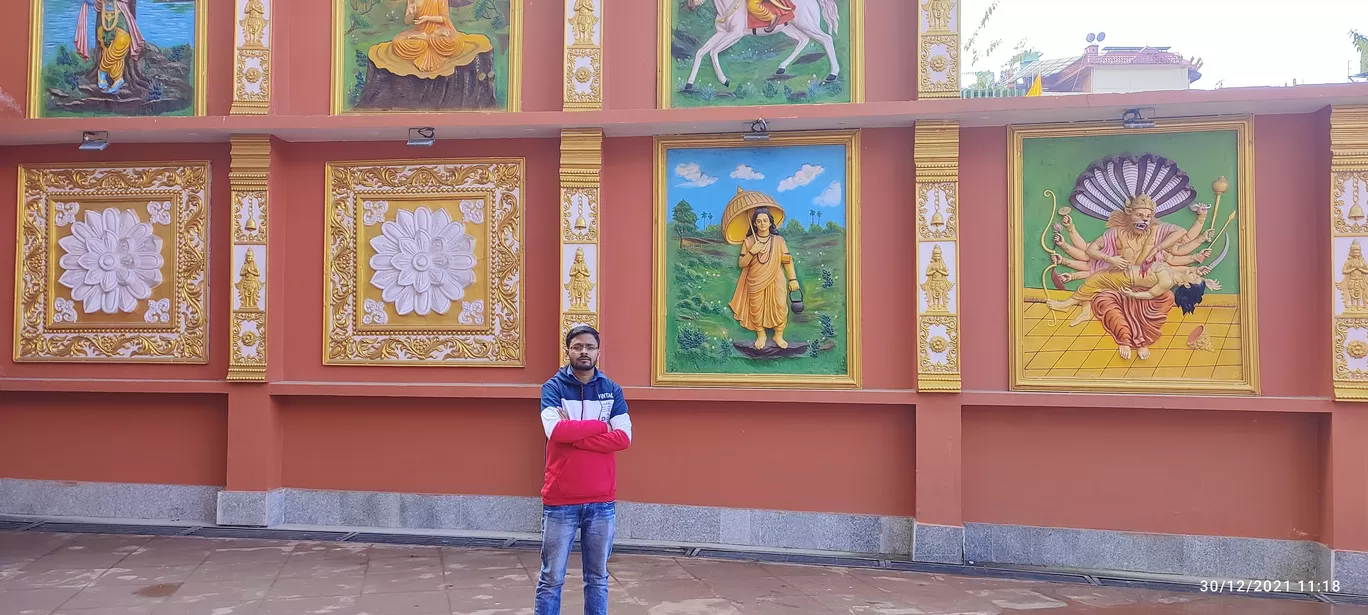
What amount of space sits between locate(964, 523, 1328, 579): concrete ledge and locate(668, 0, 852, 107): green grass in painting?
3.93 meters

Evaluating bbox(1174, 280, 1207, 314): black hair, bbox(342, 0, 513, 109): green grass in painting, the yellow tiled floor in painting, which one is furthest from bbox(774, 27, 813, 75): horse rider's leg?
bbox(1174, 280, 1207, 314): black hair

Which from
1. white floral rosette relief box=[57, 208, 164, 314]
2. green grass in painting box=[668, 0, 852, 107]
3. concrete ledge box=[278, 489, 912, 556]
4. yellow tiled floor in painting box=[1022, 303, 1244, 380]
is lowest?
concrete ledge box=[278, 489, 912, 556]

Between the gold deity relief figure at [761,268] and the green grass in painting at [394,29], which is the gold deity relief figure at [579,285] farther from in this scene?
the green grass in painting at [394,29]

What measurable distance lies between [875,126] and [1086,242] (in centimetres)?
196

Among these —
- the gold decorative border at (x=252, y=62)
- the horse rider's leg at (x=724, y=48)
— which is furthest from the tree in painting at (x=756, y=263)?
the gold decorative border at (x=252, y=62)

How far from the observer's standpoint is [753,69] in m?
8.13

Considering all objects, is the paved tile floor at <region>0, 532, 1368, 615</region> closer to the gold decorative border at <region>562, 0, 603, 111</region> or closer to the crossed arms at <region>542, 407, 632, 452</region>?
the crossed arms at <region>542, 407, 632, 452</region>

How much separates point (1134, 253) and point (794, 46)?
329 centimetres

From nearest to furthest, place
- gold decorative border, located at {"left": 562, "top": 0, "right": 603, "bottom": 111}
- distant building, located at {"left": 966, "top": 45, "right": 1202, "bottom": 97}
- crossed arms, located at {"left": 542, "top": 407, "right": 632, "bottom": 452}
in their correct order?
crossed arms, located at {"left": 542, "top": 407, "right": 632, "bottom": 452}, gold decorative border, located at {"left": 562, "top": 0, "right": 603, "bottom": 111}, distant building, located at {"left": 966, "top": 45, "right": 1202, "bottom": 97}

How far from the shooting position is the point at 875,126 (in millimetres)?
7895

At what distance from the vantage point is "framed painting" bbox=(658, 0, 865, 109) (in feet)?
26.3

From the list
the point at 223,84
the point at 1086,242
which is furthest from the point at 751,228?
the point at 223,84

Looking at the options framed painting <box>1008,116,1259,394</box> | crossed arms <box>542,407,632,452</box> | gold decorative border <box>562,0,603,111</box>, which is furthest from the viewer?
gold decorative border <box>562,0,603,111</box>
